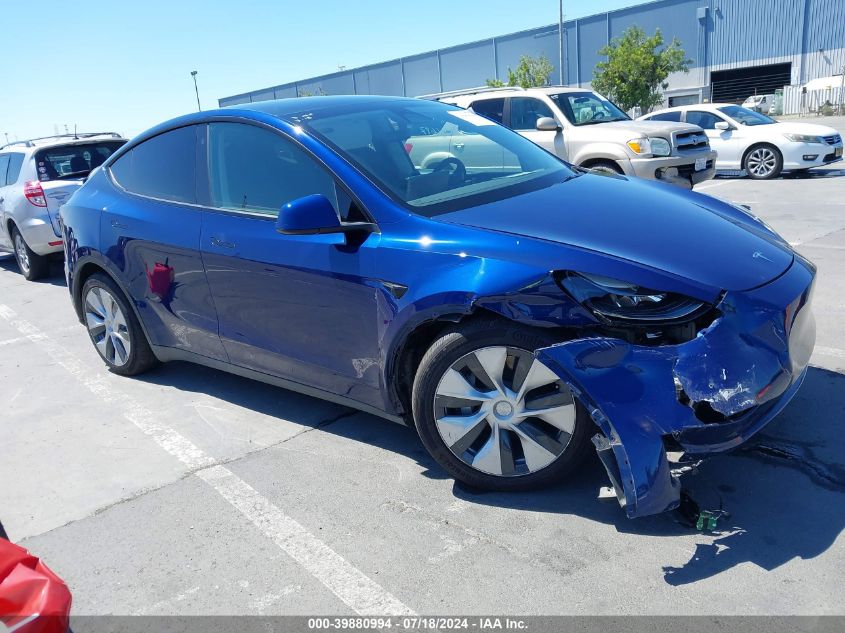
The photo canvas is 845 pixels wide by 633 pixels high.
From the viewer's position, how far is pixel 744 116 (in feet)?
44.9

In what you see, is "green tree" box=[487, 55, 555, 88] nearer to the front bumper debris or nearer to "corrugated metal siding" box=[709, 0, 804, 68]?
"corrugated metal siding" box=[709, 0, 804, 68]

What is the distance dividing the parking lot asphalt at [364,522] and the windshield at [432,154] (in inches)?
52.0

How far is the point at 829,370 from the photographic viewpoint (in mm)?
4035

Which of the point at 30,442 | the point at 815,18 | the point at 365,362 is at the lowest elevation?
the point at 30,442

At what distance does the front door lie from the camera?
3.29 meters

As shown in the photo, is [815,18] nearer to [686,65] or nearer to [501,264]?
[686,65]

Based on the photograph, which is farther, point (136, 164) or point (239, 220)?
point (136, 164)

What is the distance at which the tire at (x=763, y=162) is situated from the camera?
13.0m

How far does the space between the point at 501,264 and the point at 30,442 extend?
10.2ft

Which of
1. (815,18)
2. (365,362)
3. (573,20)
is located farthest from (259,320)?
(573,20)

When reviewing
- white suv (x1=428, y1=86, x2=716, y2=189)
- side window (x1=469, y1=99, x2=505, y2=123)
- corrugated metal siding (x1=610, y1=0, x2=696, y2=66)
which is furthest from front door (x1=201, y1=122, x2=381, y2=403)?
corrugated metal siding (x1=610, y1=0, x2=696, y2=66)

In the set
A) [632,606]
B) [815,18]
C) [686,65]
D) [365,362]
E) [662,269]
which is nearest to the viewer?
[632,606]

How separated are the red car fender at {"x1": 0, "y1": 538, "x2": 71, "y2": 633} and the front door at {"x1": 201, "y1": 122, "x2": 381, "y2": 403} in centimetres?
172

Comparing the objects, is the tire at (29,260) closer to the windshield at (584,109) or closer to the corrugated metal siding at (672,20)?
the windshield at (584,109)
